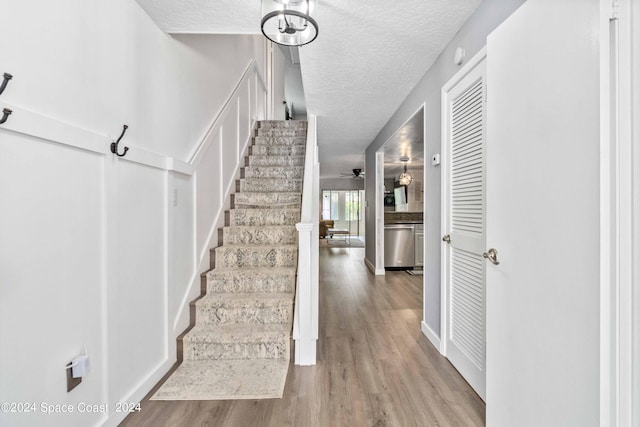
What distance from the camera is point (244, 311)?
231 cm

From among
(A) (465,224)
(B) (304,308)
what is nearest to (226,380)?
(B) (304,308)

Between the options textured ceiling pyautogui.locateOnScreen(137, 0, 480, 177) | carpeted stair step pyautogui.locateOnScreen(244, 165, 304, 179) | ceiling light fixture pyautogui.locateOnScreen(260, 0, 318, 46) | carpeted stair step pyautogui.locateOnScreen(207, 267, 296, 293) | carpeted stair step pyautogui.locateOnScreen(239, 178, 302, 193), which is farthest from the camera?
carpeted stair step pyautogui.locateOnScreen(244, 165, 304, 179)

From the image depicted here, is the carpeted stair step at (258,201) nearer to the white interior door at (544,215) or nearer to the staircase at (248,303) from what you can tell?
the staircase at (248,303)

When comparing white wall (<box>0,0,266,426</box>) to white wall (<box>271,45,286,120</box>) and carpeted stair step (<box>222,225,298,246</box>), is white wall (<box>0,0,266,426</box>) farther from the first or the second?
white wall (<box>271,45,286,120</box>)

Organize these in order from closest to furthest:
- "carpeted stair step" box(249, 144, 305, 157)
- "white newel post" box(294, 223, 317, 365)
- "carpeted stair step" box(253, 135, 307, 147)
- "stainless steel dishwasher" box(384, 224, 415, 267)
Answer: "white newel post" box(294, 223, 317, 365) < "carpeted stair step" box(249, 144, 305, 157) < "carpeted stair step" box(253, 135, 307, 147) < "stainless steel dishwasher" box(384, 224, 415, 267)

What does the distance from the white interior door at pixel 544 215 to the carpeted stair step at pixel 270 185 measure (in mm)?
2523

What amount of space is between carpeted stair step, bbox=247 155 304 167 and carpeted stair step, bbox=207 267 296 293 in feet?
6.15

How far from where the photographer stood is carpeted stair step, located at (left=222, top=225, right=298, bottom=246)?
9.72 ft

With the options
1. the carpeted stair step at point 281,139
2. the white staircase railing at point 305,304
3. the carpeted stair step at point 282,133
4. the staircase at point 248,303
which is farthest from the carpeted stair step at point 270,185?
the white staircase railing at point 305,304

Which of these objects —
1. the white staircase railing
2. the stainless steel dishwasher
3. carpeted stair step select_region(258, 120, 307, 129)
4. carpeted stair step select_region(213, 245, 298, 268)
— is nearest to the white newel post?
the white staircase railing

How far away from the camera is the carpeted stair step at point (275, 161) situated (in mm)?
3973

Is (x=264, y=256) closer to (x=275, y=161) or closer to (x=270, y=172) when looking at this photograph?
(x=270, y=172)

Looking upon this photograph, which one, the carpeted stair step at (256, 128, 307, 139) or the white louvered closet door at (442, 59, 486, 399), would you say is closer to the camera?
the white louvered closet door at (442, 59, 486, 399)

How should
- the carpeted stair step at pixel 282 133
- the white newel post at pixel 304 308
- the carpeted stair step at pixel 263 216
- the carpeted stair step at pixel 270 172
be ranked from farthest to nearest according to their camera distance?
1. the carpeted stair step at pixel 282 133
2. the carpeted stair step at pixel 270 172
3. the carpeted stair step at pixel 263 216
4. the white newel post at pixel 304 308
